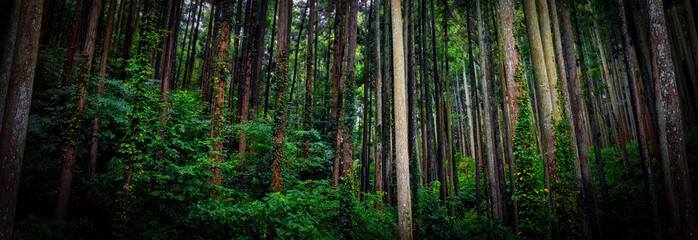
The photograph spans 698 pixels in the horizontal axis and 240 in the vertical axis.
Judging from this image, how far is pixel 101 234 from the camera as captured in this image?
6.77 metres

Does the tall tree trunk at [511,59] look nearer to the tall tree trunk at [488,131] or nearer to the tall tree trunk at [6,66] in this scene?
the tall tree trunk at [488,131]

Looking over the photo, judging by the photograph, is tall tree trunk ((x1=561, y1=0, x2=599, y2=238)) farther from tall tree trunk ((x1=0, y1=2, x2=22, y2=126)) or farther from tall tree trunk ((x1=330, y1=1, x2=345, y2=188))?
tall tree trunk ((x1=0, y1=2, x2=22, y2=126))

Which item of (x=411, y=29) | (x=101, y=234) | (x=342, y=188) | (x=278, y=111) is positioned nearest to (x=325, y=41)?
(x=411, y=29)

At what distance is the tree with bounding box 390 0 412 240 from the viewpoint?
19.6 feet

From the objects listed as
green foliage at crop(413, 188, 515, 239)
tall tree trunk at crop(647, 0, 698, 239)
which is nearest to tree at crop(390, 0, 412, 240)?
green foliage at crop(413, 188, 515, 239)

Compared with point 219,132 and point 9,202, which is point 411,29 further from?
point 9,202

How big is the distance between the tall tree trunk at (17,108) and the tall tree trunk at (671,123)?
1296 centimetres

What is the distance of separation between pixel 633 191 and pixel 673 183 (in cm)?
751

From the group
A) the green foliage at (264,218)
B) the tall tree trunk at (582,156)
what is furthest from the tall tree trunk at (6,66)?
the tall tree trunk at (582,156)

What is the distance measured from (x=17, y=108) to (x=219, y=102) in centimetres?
365

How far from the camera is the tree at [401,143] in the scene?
19.6 ft

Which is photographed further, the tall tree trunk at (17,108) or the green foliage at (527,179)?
the green foliage at (527,179)

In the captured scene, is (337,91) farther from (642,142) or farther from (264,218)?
(642,142)

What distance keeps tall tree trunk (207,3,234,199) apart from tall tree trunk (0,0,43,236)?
3.20 m
